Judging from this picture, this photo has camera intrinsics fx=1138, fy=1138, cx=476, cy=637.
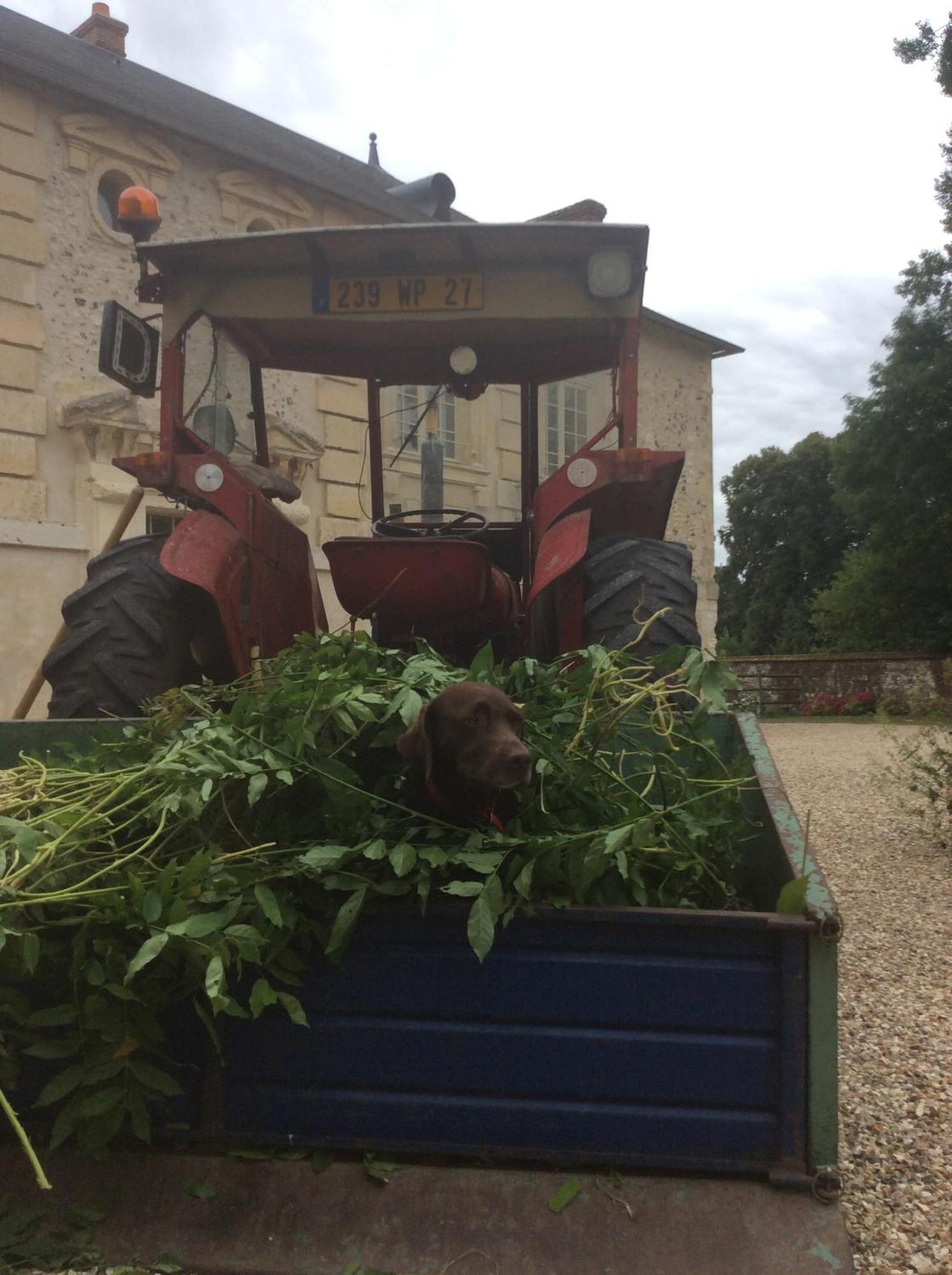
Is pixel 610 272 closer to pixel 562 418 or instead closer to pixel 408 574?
pixel 562 418

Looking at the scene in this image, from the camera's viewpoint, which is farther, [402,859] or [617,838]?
[617,838]

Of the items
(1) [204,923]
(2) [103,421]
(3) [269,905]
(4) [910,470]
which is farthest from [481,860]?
(4) [910,470]

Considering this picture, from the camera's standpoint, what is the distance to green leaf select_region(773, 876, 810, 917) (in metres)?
1.97

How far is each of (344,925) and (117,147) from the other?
12241 mm

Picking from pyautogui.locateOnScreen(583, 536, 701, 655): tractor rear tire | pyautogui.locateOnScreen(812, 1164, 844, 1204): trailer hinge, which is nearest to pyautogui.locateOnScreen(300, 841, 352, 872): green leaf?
pyautogui.locateOnScreen(812, 1164, 844, 1204): trailer hinge

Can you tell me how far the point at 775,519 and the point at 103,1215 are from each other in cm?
4463

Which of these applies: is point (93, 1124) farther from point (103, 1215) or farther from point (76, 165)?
point (76, 165)

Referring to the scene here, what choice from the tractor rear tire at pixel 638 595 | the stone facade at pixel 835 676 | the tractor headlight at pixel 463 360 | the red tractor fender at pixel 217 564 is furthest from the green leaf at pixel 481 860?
the stone facade at pixel 835 676

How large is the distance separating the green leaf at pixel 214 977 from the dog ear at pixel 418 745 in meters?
0.54

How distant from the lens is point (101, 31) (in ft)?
52.6

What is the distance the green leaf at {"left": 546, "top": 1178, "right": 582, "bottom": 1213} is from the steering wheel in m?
2.83

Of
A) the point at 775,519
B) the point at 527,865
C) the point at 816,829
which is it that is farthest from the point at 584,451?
the point at 775,519

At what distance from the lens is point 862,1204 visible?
2197 millimetres

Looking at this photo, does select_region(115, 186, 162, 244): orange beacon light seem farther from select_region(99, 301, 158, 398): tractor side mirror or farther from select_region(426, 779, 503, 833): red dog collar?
select_region(426, 779, 503, 833): red dog collar
